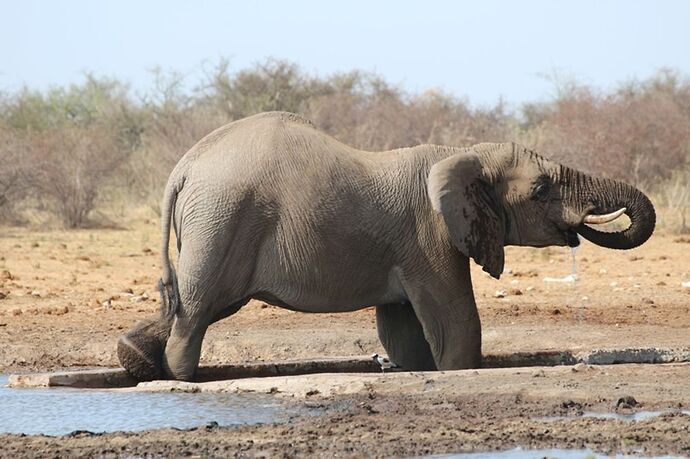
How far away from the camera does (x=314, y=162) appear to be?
29.2 feet

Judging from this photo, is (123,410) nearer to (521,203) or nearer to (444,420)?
(444,420)

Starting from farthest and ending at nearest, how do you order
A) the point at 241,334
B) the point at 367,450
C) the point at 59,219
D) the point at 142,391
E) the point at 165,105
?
1. the point at 165,105
2. the point at 59,219
3. the point at 241,334
4. the point at 142,391
5. the point at 367,450

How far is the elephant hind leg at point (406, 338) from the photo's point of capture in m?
9.49

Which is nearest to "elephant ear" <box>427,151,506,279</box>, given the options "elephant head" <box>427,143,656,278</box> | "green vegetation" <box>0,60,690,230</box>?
"elephant head" <box>427,143,656,278</box>

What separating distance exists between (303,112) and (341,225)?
2598 centimetres

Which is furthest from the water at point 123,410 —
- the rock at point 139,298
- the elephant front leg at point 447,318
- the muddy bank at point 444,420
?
the rock at point 139,298

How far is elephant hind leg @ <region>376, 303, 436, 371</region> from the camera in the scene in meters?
9.49

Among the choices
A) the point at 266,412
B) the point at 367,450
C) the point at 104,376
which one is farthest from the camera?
the point at 104,376

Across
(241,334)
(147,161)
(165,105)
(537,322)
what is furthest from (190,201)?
(165,105)

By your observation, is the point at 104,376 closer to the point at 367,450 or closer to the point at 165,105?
the point at 367,450

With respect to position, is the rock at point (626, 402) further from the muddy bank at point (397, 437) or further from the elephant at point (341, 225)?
the elephant at point (341, 225)

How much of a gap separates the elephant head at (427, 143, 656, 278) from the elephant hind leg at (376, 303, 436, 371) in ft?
2.08

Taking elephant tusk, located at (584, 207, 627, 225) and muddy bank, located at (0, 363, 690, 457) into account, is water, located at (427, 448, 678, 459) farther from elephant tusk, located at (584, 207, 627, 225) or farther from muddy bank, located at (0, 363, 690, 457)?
elephant tusk, located at (584, 207, 627, 225)

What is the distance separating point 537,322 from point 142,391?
4.24 m
